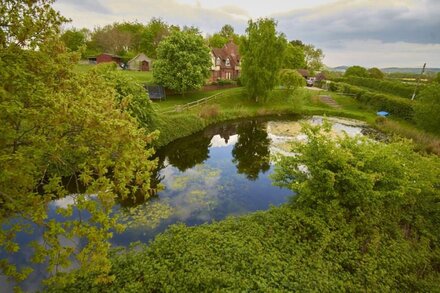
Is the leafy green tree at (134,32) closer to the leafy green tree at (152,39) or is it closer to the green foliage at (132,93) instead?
the leafy green tree at (152,39)

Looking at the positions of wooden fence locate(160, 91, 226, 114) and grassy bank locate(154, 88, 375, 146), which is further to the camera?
wooden fence locate(160, 91, 226, 114)

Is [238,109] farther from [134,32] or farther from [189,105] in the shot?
[134,32]

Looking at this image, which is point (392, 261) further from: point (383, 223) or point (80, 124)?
point (80, 124)

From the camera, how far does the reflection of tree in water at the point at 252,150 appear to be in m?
23.1

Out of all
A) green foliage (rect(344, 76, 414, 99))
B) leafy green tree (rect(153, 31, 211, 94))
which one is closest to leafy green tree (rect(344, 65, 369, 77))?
green foliage (rect(344, 76, 414, 99))

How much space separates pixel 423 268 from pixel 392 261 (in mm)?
1427

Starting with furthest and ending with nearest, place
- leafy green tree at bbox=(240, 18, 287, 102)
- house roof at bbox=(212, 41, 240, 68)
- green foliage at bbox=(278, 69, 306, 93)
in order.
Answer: house roof at bbox=(212, 41, 240, 68) → green foliage at bbox=(278, 69, 306, 93) → leafy green tree at bbox=(240, 18, 287, 102)

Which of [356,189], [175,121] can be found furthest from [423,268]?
[175,121]

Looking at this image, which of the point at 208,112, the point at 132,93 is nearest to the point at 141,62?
the point at 208,112

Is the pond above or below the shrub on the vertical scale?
below

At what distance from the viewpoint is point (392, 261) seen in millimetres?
10109

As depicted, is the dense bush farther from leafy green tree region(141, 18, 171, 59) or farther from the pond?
leafy green tree region(141, 18, 171, 59)

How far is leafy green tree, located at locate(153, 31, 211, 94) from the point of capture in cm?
3894

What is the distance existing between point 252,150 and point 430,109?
65.0 ft
